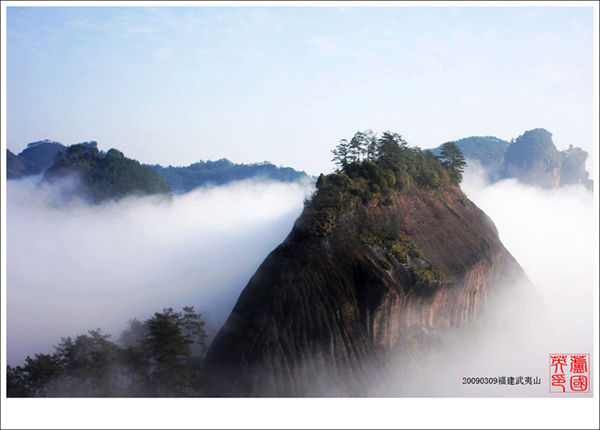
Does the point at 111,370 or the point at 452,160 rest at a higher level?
the point at 452,160

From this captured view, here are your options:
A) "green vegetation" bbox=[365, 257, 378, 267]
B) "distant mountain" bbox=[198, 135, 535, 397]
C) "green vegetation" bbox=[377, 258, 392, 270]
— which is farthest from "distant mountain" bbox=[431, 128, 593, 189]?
"green vegetation" bbox=[365, 257, 378, 267]

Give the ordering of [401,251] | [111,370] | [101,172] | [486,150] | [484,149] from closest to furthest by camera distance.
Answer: [111,370] → [401,251] → [101,172] → [486,150] → [484,149]

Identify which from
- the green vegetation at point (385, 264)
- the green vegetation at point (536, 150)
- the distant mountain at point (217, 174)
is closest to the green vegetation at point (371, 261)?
the green vegetation at point (385, 264)

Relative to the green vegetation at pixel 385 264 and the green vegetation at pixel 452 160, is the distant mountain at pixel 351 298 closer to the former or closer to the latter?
the green vegetation at pixel 385 264

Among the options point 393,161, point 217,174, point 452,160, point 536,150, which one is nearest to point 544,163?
point 536,150

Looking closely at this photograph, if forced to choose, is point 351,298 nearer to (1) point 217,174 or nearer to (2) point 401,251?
(2) point 401,251

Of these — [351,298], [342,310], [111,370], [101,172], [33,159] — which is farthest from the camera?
[33,159]
